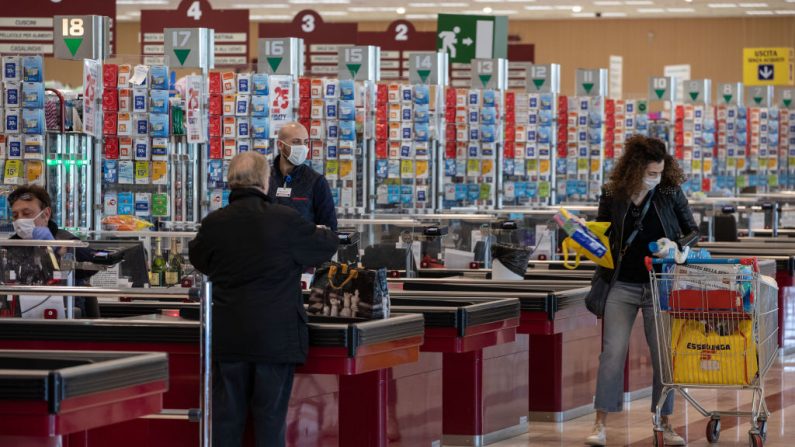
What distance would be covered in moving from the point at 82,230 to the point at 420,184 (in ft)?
15.5

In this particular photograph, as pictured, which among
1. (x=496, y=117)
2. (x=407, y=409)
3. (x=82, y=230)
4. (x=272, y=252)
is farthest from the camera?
(x=496, y=117)

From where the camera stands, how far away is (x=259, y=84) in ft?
37.2

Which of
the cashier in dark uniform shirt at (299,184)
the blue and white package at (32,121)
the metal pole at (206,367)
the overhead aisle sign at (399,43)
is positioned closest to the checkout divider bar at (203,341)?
the metal pole at (206,367)

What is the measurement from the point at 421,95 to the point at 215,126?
110 inches

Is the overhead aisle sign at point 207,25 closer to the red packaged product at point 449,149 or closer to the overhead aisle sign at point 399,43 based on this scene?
the red packaged product at point 449,149

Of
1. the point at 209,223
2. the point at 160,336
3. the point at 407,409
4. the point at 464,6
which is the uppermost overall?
the point at 464,6

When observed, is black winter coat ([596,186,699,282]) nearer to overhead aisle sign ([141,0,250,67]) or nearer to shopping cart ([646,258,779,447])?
shopping cart ([646,258,779,447])

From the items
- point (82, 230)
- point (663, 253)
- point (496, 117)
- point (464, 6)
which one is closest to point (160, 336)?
point (663, 253)

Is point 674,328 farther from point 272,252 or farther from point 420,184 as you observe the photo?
point 420,184

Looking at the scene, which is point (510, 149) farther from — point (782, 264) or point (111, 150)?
point (111, 150)

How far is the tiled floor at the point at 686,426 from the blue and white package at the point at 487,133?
18.2 ft

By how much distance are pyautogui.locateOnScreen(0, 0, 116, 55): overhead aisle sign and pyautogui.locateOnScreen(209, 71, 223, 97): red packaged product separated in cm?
272

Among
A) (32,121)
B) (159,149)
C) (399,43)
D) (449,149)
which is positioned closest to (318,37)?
(399,43)

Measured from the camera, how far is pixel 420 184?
44.8 feet
